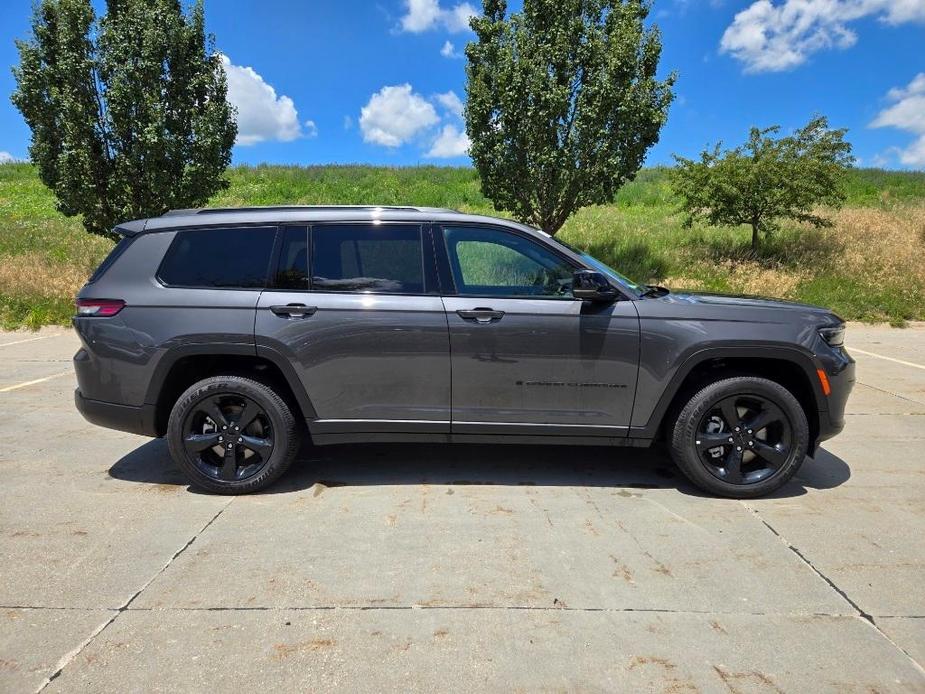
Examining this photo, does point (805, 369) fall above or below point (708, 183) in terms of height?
below

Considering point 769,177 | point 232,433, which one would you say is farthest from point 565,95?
point 232,433

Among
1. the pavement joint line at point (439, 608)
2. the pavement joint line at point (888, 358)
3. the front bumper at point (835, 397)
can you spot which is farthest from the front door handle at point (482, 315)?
the pavement joint line at point (888, 358)

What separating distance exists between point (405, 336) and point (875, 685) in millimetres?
2752

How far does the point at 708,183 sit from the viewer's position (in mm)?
15250

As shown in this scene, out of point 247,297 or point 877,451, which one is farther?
point 877,451

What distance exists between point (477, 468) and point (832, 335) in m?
2.49

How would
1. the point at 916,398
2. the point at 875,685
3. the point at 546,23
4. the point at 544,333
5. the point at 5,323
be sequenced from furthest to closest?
the point at 546,23 < the point at 5,323 < the point at 916,398 < the point at 544,333 < the point at 875,685

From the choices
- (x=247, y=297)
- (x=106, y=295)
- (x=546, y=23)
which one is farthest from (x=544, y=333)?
(x=546, y=23)

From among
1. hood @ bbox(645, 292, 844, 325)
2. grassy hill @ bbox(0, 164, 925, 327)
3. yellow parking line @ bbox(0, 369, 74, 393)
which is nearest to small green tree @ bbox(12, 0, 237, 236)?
grassy hill @ bbox(0, 164, 925, 327)

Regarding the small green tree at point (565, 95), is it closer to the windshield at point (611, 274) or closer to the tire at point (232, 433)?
the windshield at point (611, 274)

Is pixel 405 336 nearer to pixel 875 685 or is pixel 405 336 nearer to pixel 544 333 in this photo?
pixel 544 333

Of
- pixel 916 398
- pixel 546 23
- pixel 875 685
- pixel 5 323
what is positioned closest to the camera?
pixel 875 685

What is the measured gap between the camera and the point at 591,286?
3.72 meters

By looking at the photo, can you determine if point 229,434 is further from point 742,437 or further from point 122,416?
point 742,437
